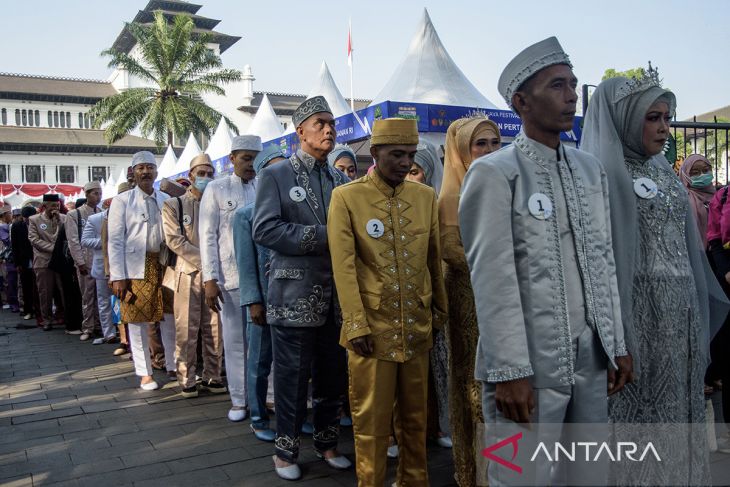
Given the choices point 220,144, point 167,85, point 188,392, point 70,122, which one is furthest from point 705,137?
point 70,122

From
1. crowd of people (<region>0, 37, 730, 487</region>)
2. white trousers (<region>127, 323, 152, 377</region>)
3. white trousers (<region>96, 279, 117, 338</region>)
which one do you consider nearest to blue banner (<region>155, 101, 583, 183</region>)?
white trousers (<region>96, 279, 117, 338</region>)

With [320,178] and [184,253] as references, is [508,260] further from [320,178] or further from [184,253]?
[184,253]

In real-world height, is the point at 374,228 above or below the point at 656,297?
above

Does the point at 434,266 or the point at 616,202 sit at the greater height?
the point at 616,202

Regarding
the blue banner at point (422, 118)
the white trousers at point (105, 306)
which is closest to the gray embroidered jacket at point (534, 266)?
the blue banner at point (422, 118)

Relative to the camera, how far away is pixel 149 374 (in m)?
6.46

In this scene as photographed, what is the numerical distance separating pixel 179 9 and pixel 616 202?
229 ft

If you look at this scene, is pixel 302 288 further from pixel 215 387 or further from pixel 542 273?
pixel 215 387

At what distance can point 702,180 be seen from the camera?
5371 mm

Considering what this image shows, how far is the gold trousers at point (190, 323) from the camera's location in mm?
5941

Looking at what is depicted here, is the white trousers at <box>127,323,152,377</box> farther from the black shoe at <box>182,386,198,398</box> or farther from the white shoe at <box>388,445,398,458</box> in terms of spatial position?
the white shoe at <box>388,445,398,458</box>

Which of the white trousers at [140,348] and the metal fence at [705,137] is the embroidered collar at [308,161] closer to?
the metal fence at [705,137]

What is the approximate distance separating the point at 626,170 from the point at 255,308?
102 inches

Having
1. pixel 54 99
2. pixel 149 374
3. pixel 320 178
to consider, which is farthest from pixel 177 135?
pixel 320 178
